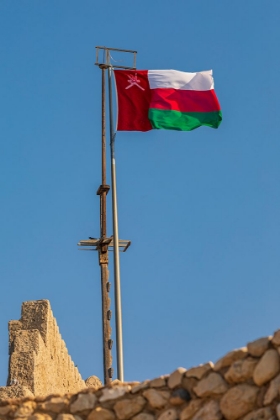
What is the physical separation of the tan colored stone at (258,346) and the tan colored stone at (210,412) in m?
0.54

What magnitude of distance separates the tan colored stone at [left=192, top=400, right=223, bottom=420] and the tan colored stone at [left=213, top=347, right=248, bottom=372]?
0.29 meters

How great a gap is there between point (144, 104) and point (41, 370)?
7531 millimetres

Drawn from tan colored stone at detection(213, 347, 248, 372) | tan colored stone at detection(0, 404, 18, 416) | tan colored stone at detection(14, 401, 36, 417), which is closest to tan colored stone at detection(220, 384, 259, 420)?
tan colored stone at detection(213, 347, 248, 372)

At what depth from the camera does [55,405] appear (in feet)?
30.8

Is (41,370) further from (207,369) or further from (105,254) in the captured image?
(207,369)

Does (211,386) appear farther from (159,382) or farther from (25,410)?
(25,410)

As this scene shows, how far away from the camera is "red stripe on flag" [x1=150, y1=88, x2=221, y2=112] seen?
17312mm

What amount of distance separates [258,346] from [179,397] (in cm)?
90

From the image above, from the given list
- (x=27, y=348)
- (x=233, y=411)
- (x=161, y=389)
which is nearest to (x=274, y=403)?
(x=233, y=411)

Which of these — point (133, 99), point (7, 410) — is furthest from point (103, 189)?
point (7, 410)

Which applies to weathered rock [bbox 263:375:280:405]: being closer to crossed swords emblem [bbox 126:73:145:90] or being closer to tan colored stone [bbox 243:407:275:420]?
tan colored stone [bbox 243:407:275:420]

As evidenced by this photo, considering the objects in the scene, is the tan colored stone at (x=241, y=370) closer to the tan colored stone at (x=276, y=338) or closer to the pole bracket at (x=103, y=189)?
the tan colored stone at (x=276, y=338)

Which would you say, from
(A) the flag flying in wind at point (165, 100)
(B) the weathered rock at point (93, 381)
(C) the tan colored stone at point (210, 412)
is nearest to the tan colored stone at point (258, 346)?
(C) the tan colored stone at point (210, 412)

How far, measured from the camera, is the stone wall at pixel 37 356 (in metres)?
21.6
